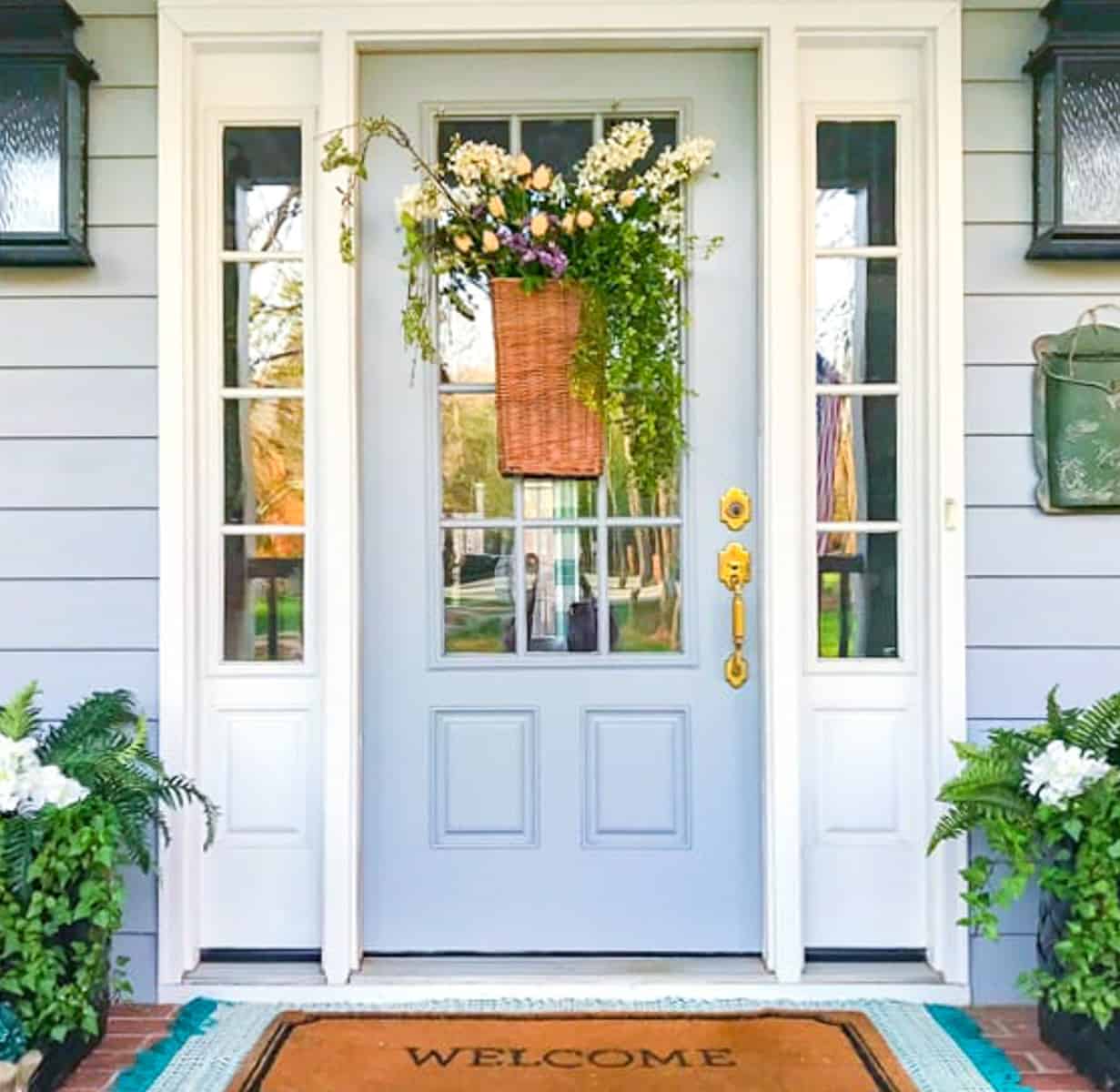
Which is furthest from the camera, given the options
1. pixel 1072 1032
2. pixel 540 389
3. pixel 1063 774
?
pixel 540 389

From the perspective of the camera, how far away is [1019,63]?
8.07 ft

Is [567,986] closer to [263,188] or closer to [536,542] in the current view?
[536,542]

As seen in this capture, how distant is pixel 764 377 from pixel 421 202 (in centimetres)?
88

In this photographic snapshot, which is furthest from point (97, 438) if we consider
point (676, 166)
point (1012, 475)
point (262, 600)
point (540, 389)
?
point (1012, 475)

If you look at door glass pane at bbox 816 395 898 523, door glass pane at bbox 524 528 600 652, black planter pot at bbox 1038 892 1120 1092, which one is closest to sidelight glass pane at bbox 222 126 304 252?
door glass pane at bbox 524 528 600 652

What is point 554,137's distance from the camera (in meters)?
2.58

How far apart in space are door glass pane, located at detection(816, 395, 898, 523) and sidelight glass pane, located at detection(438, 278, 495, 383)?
2.61 ft

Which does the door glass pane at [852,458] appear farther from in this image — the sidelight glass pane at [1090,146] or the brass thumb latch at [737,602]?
the sidelight glass pane at [1090,146]

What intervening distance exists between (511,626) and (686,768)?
1.76 ft

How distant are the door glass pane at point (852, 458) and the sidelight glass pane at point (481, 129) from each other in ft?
3.21

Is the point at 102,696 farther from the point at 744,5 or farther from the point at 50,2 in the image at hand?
the point at 744,5

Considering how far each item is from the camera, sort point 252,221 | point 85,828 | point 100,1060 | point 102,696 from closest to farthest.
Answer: point 85,828 < point 100,1060 < point 102,696 < point 252,221

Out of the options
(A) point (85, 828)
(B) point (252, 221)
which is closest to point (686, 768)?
(A) point (85, 828)

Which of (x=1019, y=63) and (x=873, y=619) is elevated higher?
(x=1019, y=63)
